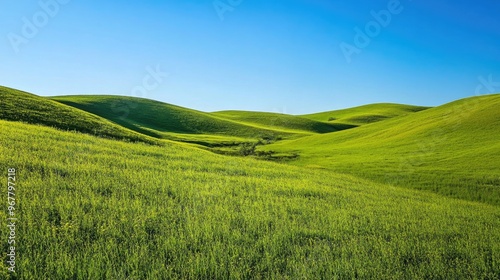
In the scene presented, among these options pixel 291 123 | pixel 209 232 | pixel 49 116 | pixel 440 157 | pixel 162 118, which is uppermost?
pixel 291 123

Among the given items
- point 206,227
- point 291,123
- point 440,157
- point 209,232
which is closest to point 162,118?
point 291,123

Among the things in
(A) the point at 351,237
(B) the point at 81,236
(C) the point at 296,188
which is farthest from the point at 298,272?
(C) the point at 296,188

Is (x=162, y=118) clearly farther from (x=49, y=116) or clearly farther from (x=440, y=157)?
(x=440, y=157)

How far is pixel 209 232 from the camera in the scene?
9211mm

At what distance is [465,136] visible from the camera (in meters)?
46.2

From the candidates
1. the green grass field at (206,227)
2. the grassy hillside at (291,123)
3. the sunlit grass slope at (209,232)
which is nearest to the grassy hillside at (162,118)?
the grassy hillside at (291,123)

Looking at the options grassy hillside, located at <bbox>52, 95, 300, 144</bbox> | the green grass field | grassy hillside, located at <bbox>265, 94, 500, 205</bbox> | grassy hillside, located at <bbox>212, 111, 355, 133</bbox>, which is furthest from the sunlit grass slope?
grassy hillside, located at <bbox>212, 111, 355, 133</bbox>

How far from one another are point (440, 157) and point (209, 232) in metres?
38.7

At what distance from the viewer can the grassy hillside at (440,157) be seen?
28.7 meters

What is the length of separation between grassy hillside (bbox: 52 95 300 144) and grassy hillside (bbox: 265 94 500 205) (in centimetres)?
4688

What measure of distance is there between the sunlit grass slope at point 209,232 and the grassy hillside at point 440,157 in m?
14.0

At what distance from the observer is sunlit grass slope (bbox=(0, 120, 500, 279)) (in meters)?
7.09

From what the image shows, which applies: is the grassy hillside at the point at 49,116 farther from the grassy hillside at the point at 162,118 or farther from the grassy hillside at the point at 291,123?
the grassy hillside at the point at 291,123

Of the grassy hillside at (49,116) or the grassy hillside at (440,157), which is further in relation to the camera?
the grassy hillside at (49,116)
